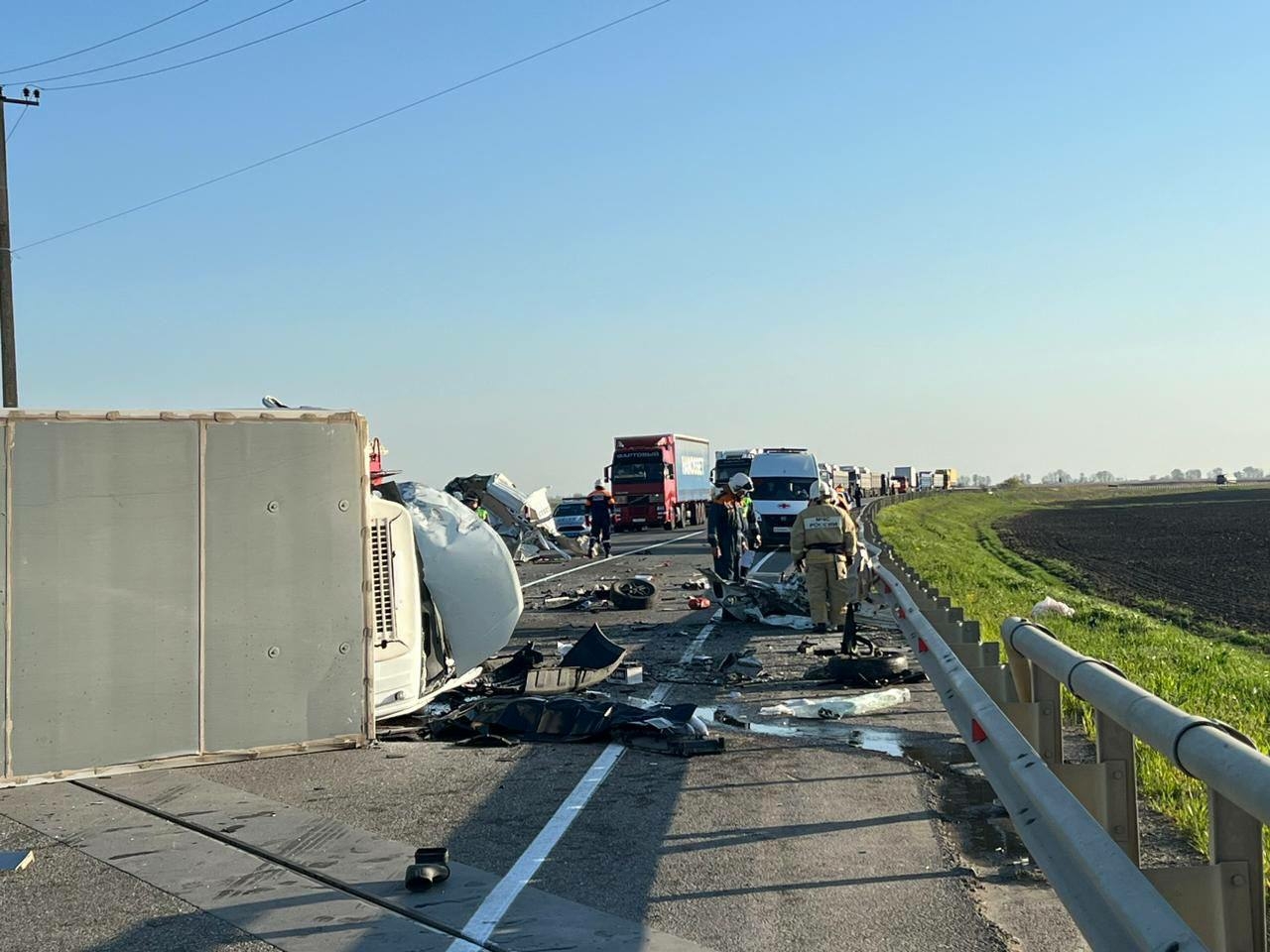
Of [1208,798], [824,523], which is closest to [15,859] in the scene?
[1208,798]

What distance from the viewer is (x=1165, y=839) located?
6625mm

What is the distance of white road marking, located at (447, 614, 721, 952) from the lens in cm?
541

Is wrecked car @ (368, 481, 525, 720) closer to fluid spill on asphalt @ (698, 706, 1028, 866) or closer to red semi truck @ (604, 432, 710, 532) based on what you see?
fluid spill on asphalt @ (698, 706, 1028, 866)

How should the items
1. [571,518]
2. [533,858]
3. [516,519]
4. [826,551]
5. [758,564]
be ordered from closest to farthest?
1. [533,858]
2. [826,551]
3. [758,564]
4. [516,519]
5. [571,518]

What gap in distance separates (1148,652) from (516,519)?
68.0 ft

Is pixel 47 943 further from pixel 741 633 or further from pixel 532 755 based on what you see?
pixel 741 633

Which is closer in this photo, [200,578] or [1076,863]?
[1076,863]

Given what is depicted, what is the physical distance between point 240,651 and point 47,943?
3.73 metres

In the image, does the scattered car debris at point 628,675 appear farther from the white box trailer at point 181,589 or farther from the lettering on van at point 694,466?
the lettering on van at point 694,466

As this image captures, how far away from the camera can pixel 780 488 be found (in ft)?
128

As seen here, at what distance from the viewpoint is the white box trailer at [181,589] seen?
843cm

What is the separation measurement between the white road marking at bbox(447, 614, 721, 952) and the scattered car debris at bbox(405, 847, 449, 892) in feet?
0.87

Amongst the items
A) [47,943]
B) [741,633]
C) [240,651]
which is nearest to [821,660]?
[741,633]

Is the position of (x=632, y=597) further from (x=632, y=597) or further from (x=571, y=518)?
(x=571, y=518)
